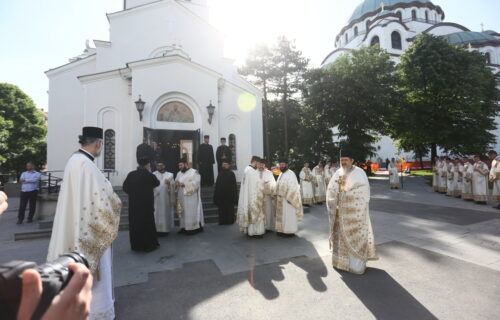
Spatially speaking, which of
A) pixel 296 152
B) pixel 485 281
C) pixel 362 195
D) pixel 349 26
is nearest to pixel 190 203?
pixel 362 195

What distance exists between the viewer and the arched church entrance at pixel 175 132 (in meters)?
11.6

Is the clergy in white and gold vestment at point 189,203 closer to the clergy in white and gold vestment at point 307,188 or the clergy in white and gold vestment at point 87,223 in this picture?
the clergy in white and gold vestment at point 87,223

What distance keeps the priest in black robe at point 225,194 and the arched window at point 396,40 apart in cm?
4770

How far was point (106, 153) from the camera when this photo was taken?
1166cm

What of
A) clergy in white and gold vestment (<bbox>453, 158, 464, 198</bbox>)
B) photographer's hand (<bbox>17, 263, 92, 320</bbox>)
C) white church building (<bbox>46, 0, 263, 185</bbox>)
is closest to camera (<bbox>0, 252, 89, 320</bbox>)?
photographer's hand (<bbox>17, 263, 92, 320</bbox>)

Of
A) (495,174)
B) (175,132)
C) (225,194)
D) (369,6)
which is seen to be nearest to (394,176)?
(495,174)

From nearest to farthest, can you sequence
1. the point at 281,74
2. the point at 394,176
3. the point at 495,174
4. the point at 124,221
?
the point at 124,221, the point at 495,174, the point at 394,176, the point at 281,74

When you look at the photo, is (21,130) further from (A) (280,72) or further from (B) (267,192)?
(B) (267,192)

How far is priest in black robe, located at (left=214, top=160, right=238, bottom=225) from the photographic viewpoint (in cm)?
798

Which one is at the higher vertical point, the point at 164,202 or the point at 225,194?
the point at 225,194

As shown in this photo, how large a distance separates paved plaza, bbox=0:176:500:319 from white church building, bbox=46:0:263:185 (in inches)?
238

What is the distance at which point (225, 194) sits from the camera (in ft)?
26.3

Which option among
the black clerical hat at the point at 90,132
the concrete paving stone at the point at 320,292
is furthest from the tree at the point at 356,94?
the black clerical hat at the point at 90,132

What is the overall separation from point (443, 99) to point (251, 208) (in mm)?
23675
